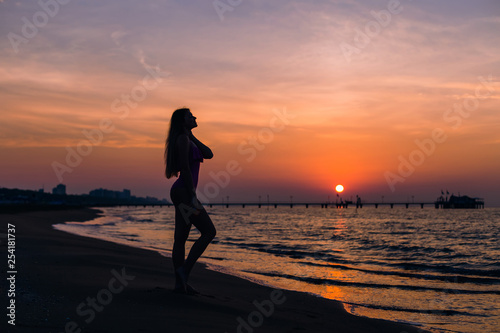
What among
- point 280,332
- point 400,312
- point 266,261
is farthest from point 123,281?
point 266,261

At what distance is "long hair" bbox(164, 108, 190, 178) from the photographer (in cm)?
576

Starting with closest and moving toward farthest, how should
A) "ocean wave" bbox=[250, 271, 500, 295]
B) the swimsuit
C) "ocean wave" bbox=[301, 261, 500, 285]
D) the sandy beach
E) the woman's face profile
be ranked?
1. the sandy beach
2. the swimsuit
3. the woman's face profile
4. "ocean wave" bbox=[250, 271, 500, 295]
5. "ocean wave" bbox=[301, 261, 500, 285]

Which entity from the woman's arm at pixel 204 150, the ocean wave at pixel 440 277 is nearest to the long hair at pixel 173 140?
the woman's arm at pixel 204 150

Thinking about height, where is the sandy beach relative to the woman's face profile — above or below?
below

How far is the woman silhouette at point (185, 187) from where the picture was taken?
5.53 m

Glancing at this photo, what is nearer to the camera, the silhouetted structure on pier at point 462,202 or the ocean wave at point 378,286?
the ocean wave at point 378,286

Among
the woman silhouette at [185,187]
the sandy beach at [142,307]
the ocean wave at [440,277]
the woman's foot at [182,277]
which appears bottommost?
the ocean wave at [440,277]

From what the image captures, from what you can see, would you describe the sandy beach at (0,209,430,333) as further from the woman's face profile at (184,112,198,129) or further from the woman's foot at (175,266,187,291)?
the woman's face profile at (184,112,198,129)

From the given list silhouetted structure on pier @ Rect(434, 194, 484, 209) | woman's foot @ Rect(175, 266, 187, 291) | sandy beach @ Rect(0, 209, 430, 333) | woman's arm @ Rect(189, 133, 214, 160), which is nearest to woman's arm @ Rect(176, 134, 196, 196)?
woman's arm @ Rect(189, 133, 214, 160)

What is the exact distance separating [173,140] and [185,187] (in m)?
0.69

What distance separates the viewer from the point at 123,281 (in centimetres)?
715

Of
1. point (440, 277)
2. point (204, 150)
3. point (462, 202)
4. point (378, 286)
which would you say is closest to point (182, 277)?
point (204, 150)

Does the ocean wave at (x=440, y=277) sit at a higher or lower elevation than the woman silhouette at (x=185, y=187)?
lower

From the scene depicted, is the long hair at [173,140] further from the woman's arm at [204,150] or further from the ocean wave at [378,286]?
the ocean wave at [378,286]
